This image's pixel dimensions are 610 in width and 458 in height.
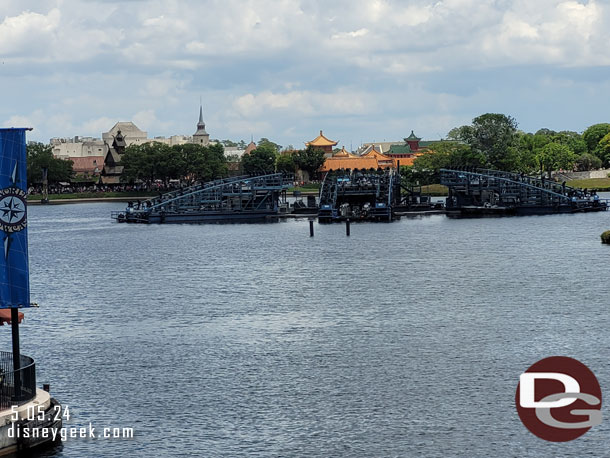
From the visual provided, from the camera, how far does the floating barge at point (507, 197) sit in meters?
185

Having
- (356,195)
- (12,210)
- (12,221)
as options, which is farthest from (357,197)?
(12,221)

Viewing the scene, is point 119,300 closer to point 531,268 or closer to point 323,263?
point 323,263

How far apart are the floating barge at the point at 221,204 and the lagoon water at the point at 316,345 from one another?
5995 centimetres

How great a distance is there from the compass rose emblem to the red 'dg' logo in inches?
857

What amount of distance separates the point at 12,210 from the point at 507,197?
157119mm

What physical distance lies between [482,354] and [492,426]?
1418cm

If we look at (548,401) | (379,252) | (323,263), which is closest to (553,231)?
(379,252)

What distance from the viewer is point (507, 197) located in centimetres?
19138

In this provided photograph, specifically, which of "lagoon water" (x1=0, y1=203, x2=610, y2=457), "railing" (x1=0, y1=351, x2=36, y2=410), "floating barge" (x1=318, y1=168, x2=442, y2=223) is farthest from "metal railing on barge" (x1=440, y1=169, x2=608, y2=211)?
"railing" (x1=0, y1=351, x2=36, y2=410)

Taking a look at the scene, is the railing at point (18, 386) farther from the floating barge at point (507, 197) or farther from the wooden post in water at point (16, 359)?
the floating barge at point (507, 197)

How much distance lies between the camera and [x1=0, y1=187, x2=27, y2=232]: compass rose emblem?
40969 millimetres

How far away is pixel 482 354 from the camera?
2311 inches

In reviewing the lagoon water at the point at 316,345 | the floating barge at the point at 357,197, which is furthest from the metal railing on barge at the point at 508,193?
the lagoon water at the point at 316,345

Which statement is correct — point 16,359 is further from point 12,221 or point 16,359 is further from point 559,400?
point 559,400
